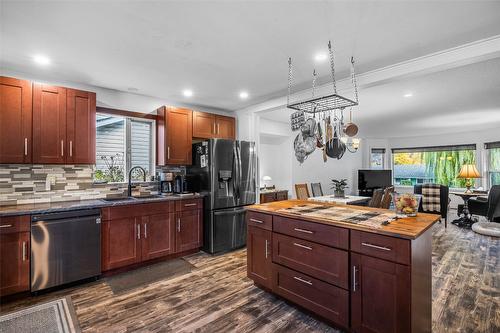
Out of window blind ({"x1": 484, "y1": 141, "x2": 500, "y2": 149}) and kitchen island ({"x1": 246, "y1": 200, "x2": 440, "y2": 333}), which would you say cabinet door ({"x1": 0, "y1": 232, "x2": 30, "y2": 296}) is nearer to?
kitchen island ({"x1": 246, "y1": 200, "x2": 440, "y2": 333})

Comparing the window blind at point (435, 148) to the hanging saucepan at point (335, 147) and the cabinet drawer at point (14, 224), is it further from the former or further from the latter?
the cabinet drawer at point (14, 224)

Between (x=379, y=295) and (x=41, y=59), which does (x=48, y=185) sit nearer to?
(x=41, y=59)

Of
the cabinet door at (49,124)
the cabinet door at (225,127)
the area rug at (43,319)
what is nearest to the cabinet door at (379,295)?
the area rug at (43,319)

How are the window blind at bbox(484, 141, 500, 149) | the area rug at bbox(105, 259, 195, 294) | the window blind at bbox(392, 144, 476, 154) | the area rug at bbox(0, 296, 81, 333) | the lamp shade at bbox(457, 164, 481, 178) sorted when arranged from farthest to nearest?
the window blind at bbox(392, 144, 476, 154) < the window blind at bbox(484, 141, 500, 149) < the lamp shade at bbox(457, 164, 481, 178) < the area rug at bbox(105, 259, 195, 294) < the area rug at bbox(0, 296, 81, 333)

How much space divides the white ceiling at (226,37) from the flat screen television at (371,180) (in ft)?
15.0

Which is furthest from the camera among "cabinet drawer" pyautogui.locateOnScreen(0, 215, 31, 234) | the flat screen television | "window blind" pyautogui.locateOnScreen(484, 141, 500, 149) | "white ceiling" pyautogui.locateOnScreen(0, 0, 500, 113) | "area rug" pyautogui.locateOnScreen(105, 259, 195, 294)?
the flat screen television

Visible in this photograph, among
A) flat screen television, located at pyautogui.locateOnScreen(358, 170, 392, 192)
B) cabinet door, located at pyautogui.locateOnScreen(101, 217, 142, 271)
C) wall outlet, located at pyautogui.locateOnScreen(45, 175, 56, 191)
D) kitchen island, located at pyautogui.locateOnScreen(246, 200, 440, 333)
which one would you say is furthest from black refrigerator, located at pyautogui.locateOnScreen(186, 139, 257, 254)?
flat screen television, located at pyautogui.locateOnScreen(358, 170, 392, 192)

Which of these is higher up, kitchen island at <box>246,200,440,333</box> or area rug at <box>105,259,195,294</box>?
kitchen island at <box>246,200,440,333</box>

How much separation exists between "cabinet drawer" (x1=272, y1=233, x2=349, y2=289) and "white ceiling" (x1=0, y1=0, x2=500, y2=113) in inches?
73.0

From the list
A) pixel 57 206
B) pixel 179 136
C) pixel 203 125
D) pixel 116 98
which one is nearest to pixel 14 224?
pixel 57 206

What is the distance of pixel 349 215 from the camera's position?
86.8 inches

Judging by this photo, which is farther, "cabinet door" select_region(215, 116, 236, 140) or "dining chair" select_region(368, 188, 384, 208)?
"cabinet door" select_region(215, 116, 236, 140)

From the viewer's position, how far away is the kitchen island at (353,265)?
1.62 m

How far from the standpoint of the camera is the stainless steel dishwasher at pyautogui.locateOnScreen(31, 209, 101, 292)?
2.53 meters
